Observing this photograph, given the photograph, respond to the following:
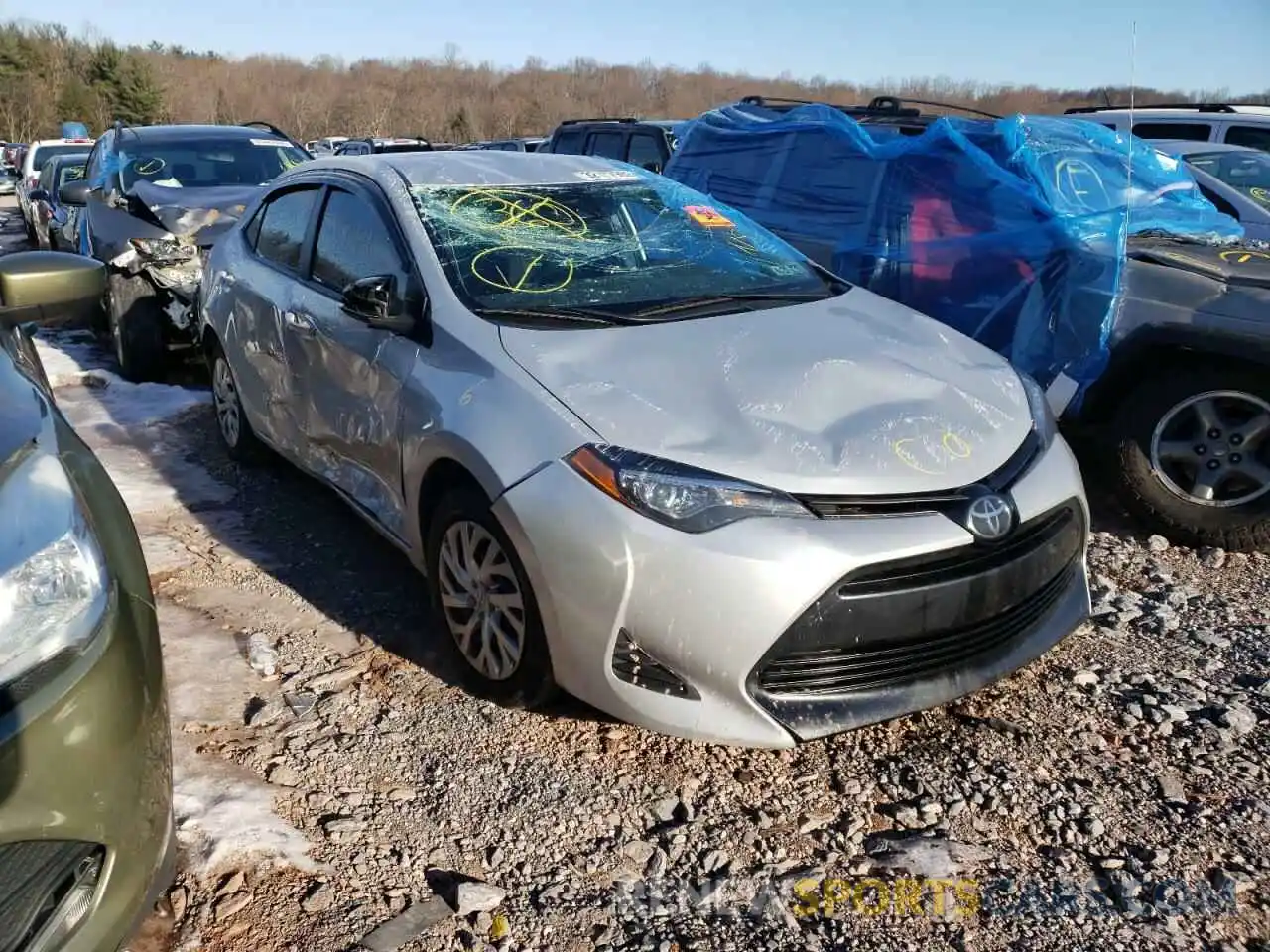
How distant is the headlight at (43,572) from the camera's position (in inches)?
64.7

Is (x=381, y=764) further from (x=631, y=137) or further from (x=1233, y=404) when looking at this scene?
(x=631, y=137)

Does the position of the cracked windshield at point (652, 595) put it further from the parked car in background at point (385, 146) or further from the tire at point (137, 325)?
the parked car in background at point (385, 146)

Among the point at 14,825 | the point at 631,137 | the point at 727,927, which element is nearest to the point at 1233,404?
the point at 727,927

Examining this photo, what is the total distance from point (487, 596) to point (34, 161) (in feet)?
62.2

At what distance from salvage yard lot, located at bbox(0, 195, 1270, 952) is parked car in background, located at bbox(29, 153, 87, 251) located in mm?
8978

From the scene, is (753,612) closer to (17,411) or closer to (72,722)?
(72,722)

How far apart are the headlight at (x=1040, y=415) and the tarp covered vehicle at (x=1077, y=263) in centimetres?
114

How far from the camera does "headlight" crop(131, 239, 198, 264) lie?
6.70 meters

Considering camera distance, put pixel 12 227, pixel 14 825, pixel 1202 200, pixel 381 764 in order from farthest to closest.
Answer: pixel 12 227 → pixel 1202 200 → pixel 381 764 → pixel 14 825

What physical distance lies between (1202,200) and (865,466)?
12.4 feet

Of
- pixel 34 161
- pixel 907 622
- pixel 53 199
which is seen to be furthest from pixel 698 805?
pixel 34 161

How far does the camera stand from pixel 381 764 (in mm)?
2803

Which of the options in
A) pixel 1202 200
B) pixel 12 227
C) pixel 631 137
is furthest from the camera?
pixel 12 227

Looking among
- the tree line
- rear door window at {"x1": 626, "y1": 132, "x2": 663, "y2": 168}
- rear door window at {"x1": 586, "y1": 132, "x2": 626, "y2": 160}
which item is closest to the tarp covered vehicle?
rear door window at {"x1": 626, "y1": 132, "x2": 663, "y2": 168}
